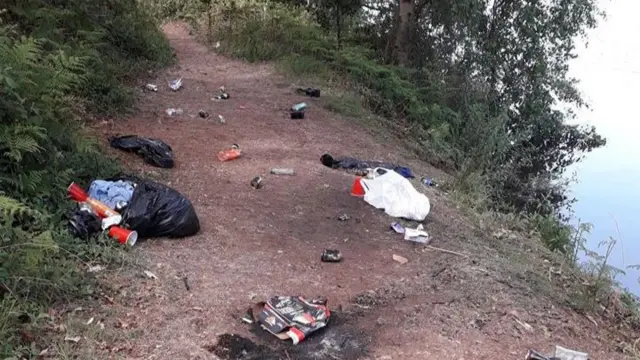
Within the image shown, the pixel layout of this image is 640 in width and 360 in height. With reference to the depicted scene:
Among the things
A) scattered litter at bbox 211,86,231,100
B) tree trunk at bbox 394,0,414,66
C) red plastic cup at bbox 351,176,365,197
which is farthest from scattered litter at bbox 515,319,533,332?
tree trunk at bbox 394,0,414,66

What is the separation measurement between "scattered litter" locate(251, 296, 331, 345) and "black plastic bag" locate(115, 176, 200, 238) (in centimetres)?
108

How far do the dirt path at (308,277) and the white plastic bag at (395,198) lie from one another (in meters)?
0.11

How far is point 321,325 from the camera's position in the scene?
11.7 ft

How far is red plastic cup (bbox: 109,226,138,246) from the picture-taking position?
4055mm

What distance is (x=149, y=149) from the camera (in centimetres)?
613

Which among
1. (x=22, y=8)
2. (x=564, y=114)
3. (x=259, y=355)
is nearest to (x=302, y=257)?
(x=259, y=355)

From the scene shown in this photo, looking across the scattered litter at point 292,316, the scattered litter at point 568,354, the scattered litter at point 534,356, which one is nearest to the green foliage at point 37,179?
the scattered litter at point 292,316

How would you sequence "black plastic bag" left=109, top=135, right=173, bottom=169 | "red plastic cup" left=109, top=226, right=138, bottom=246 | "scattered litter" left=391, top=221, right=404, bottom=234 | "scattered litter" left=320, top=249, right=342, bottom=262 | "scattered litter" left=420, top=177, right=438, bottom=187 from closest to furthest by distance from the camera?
1. "red plastic cup" left=109, top=226, right=138, bottom=246
2. "scattered litter" left=320, top=249, right=342, bottom=262
3. "scattered litter" left=391, top=221, right=404, bottom=234
4. "black plastic bag" left=109, top=135, right=173, bottom=169
5. "scattered litter" left=420, top=177, right=438, bottom=187

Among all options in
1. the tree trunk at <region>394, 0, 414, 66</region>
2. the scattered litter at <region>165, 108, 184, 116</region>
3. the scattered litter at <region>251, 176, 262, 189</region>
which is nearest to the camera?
the scattered litter at <region>251, 176, 262, 189</region>

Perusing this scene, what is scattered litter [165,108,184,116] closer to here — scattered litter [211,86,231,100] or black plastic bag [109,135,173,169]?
scattered litter [211,86,231,100]

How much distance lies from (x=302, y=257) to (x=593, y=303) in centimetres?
220

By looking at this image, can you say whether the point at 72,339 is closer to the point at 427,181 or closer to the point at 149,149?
the point at 149,149

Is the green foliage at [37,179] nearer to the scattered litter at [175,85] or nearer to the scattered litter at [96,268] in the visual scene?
the scattered litter at [96,268]

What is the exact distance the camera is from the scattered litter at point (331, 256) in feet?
15.0
